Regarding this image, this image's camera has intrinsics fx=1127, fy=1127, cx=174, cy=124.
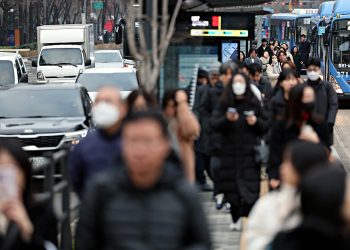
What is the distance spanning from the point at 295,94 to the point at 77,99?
816 cm

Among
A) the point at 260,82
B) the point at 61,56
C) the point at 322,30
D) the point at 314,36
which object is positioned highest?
the point at 260,82

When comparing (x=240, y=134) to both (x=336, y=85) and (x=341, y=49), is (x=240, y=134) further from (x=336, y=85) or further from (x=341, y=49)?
(x=341, y=49)

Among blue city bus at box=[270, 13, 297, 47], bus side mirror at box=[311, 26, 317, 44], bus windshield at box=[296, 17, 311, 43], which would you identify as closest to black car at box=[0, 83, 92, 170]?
bus side mirror at box=[311, 26, 317, 44]

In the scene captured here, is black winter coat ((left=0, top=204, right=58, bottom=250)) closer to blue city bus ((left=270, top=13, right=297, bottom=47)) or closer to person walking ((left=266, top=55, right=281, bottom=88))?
person walking ((left=266, top=55, right=281, bottom=88))

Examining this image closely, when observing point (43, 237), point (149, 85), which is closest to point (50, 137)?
point (149, 85)

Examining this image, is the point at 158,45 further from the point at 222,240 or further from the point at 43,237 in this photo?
the point at 43,237

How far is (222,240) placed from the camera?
11367 mm

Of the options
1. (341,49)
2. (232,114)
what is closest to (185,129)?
(232,114)

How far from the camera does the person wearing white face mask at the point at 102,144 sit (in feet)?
24.9

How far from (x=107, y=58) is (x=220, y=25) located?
28.4 meters

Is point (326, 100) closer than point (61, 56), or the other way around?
point (326, 100)

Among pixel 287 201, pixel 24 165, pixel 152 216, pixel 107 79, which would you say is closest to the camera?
pixel 152 216

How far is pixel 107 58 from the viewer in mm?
45469

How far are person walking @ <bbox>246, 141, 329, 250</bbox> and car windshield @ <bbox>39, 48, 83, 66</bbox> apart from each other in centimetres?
3002
